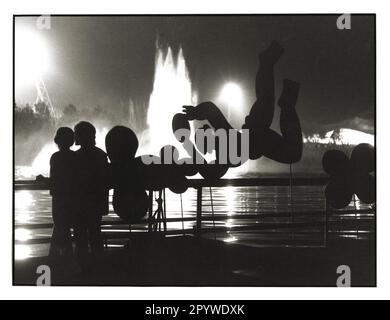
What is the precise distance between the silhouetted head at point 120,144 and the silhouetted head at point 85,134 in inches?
5.1

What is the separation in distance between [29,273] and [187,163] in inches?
62.5

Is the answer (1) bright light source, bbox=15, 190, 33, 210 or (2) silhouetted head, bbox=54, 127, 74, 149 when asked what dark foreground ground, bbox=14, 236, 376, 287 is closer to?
(1) bright light source, bbox=15, 190, 33, 210

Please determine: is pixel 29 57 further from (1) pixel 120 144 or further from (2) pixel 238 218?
(2) pixel 238 218

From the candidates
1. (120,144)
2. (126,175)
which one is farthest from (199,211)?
(120,144)

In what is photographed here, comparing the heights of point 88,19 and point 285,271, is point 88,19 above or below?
above

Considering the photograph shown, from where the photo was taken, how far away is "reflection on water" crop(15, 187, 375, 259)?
4.32 meters

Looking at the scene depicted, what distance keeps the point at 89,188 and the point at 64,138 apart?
1.56 ft

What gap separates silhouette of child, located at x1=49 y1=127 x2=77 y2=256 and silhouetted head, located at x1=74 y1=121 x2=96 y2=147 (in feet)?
0.18

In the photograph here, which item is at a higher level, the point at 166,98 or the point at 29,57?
the point at 29,57

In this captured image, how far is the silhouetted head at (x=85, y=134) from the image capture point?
442cm

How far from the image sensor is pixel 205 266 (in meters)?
4.30
